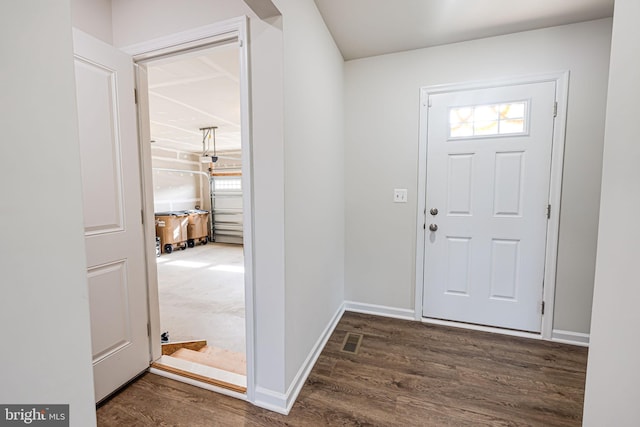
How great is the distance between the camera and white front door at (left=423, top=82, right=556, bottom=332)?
2.19 m

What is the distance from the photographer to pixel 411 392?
5.48 feet

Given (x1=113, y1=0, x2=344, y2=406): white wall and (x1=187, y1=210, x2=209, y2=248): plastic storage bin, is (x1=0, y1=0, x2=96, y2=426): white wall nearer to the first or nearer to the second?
(x1=113, y1=0, x2=344, y2=406): white wall

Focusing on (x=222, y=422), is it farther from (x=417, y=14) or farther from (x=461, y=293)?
(x=417, y=14)

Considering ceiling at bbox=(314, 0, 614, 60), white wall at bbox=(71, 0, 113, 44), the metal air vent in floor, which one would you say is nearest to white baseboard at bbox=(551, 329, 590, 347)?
the metal air vent in floor

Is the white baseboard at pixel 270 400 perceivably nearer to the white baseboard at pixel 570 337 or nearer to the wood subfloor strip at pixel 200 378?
the wood subfloor strip at pixel 200 378

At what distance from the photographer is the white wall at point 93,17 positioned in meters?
1.58

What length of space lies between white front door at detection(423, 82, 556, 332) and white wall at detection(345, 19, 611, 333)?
0.48ft

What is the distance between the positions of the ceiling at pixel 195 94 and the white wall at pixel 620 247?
175 cm

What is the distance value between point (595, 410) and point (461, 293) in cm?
137

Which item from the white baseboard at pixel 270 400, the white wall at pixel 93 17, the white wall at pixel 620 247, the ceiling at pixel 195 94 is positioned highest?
the ceiling at pixel 195 94

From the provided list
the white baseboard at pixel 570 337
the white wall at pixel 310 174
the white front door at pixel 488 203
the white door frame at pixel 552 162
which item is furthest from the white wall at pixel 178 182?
the white baseboard at pixel 570 337

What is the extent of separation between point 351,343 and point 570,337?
176 centimetres

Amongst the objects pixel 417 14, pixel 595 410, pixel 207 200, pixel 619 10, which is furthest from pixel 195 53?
pixel 207 200

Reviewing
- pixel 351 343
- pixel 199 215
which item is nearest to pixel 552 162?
pixel 351 343
